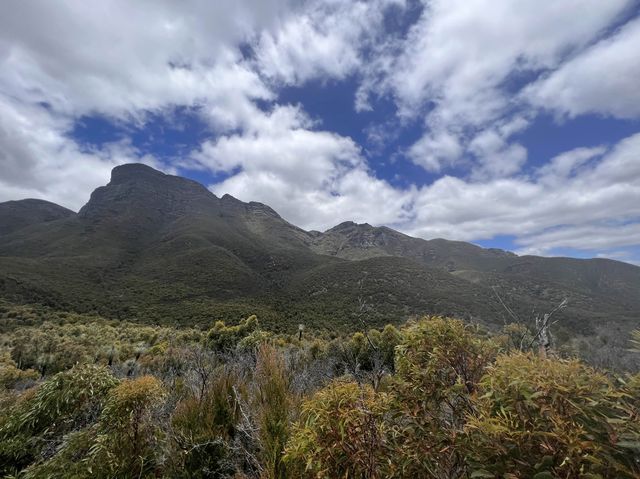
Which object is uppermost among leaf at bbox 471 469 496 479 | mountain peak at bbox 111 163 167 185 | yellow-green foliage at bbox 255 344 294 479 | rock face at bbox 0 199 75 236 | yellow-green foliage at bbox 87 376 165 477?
mountain peak at bbox 111 163 167 185

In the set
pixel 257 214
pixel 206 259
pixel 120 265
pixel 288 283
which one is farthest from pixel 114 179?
pixel 288 283

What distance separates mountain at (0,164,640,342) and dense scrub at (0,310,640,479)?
2.90m

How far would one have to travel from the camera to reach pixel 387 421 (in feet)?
6.88

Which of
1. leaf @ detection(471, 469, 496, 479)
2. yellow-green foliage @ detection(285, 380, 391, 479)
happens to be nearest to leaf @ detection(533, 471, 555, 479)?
leaf @ detection(471, 469, 496, 479)

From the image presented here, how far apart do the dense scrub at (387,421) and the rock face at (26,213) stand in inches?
6332

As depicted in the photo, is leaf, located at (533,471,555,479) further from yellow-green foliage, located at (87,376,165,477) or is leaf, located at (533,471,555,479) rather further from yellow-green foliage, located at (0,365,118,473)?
yellow-green foliage, located at (0,365,118,473)

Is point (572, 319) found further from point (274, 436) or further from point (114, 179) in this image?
point (114, 179)

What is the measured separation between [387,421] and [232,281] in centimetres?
6553

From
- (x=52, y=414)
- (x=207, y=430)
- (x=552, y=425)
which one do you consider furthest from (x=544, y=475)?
(x=52, y=414)

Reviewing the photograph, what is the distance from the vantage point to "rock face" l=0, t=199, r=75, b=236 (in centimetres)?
Answer: 12762

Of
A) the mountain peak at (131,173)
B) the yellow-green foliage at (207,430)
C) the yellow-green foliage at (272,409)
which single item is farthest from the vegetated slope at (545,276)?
the mountain peak at (131,173)

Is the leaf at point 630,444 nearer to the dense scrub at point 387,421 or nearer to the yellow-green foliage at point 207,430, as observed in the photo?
the dense scrub at point 387,421

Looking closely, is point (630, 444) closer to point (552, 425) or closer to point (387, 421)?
point (552, 425)

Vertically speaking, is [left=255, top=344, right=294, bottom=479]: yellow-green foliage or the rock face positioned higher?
the rock face
